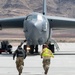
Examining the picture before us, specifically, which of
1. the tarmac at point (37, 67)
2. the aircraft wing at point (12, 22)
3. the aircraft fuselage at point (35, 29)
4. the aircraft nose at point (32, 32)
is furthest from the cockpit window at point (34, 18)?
the tarmac at point (37, 67)

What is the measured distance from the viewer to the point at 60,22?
35.6 metres

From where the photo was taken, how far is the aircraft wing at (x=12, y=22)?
116ft

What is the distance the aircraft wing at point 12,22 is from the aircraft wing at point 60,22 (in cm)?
273

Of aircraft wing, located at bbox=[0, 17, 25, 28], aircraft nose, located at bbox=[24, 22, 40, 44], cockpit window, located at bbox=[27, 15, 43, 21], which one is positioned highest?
cockpit window, located at bbox=[27, 15, 43, 21]

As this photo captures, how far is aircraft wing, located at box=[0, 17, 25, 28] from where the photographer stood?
35344 mm

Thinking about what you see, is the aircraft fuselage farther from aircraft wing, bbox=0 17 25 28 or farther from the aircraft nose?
aircraft wing, bbox=0 17 25 28

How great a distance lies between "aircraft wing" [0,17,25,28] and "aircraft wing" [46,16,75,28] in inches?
107

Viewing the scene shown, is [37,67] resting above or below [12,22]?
above

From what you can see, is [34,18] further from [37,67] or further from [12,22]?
[37,67]

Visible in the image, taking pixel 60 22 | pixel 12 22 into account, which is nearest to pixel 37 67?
pixel 60 22

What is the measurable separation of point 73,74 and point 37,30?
12.6 m

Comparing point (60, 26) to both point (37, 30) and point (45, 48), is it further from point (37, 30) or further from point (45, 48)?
point (45, 48)

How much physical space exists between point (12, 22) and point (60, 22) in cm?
453

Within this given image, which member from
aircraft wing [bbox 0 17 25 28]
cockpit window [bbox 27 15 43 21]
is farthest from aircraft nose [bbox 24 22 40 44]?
aircraft wing [bbox 0 17 25 28]
